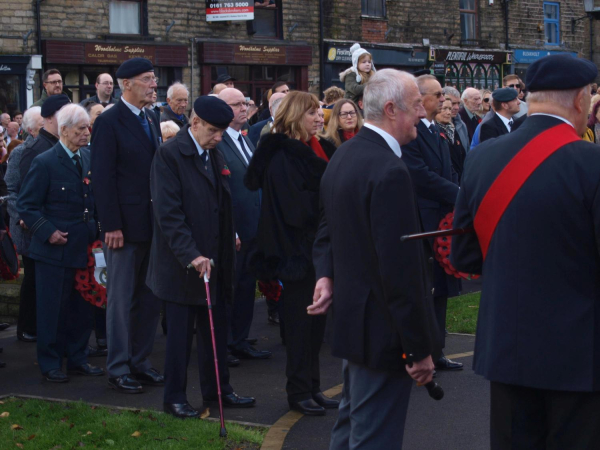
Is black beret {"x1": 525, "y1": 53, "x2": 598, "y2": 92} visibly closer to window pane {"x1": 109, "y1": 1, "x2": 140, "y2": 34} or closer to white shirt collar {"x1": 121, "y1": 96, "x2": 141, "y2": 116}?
white shirt collar {"x1": 121, "y1": 96, "x2": 141, "y2": 116}

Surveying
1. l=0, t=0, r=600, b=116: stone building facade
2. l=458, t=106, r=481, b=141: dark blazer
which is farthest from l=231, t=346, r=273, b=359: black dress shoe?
l=0, t=0, r=600, b=116: stone building facade

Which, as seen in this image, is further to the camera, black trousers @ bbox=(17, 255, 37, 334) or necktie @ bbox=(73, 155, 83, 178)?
black trousers @ bbox=(17, 255, 37, 334)

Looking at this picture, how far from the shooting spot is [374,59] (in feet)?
99.7

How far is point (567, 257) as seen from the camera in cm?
362

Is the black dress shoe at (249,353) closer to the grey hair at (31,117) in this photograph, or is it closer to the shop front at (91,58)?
the grey hair at (31,117)

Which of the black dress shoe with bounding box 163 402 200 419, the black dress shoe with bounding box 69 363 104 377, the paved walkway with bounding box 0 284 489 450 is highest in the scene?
the black dress shoe with bounding box 163 402 200 419

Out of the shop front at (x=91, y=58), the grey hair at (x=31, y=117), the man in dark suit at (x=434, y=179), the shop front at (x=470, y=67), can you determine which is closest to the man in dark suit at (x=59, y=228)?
the grey hair at (x=31, y=117)

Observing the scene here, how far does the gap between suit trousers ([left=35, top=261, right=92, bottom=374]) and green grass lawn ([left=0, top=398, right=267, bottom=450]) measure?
1.10 meters

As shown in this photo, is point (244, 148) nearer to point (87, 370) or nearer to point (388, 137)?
point (87, 370)

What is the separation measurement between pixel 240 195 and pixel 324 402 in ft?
7.61

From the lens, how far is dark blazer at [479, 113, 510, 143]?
11.1 m

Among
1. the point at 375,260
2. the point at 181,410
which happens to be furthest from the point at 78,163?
the point at 375,260

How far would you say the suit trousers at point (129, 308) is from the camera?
24.2 feet

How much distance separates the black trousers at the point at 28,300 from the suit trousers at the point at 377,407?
5.38 metres
